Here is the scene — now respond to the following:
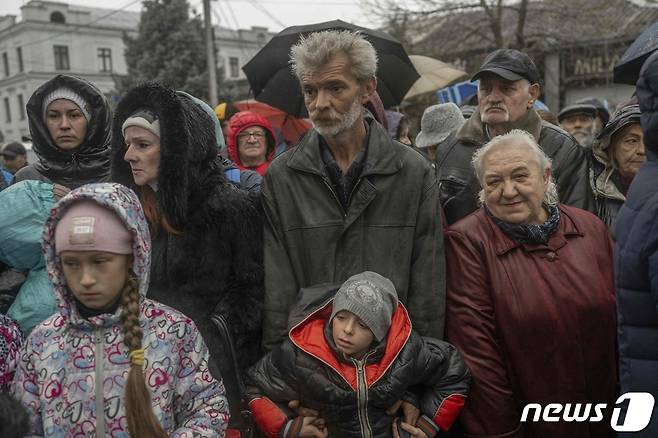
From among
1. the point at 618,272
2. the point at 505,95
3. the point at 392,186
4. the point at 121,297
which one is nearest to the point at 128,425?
the point at 121,297

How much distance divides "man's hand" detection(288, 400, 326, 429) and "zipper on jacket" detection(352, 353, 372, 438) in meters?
0.20

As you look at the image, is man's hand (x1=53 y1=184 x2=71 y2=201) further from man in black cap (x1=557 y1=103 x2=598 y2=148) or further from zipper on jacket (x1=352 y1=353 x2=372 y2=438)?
man in black cap (x1=557 y1=103 x2=598 y2=148)

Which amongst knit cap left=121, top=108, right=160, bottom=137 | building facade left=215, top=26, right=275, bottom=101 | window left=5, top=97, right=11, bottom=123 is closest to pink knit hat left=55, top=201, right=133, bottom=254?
knit cap left=121, top=108, right=160, bottom=137

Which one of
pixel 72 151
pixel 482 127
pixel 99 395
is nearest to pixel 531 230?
pixel 482 127

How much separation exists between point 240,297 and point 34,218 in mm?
1091

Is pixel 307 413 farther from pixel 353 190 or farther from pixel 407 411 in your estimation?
pixel 353 190

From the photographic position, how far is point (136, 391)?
219 centimetres

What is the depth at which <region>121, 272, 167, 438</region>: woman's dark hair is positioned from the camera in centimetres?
219

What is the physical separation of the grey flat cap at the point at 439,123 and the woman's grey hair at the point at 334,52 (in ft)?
10.0

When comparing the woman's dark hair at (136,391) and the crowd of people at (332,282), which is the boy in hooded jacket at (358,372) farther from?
the woman's dark hair at (136,391)

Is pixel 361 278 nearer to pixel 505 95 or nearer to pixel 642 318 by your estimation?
pixel 642 318

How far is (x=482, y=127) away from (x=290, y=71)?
1851mm

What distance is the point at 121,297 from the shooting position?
2.35 metres

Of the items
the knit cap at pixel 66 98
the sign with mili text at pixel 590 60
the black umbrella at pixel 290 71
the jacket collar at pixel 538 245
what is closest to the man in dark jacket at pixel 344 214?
the jacket collar at pixel 538 245
